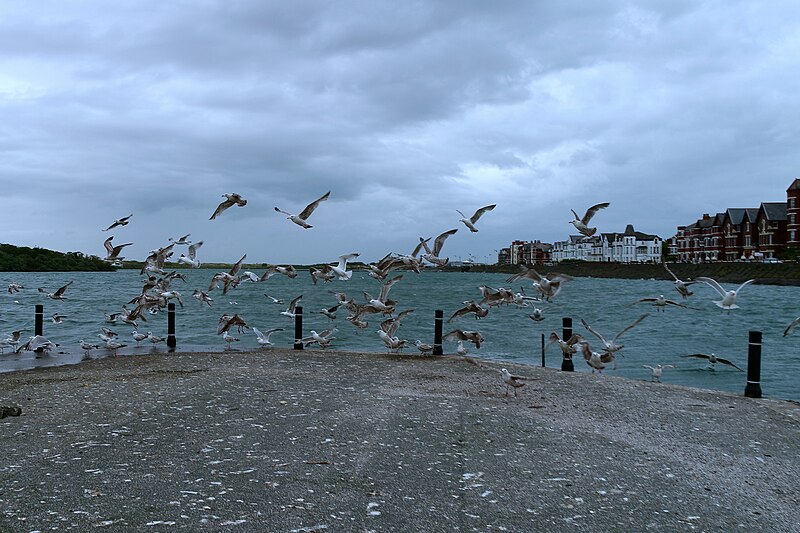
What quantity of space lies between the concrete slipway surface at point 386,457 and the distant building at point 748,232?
358ft

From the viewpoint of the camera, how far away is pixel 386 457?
8.15m

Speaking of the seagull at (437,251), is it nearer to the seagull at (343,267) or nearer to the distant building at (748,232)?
the seagull at (343,267)

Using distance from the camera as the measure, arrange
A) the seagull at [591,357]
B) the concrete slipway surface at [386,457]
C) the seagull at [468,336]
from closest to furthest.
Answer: the concrete slipway surface at [386,457] → the seagull at [591,357] → the seagull at [468,336]

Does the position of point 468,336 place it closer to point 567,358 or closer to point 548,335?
point 567,358

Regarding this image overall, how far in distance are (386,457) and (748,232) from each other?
434 feet

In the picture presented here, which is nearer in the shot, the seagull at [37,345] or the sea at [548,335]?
the seagull at [37,345]

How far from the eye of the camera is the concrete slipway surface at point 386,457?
6320 mm

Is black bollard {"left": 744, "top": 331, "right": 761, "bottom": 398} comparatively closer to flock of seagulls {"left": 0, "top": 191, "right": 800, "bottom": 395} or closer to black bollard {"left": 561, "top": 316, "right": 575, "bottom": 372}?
flock of seagulls {"left": 0, "top": 191, "right": 800, "bottom": 395}

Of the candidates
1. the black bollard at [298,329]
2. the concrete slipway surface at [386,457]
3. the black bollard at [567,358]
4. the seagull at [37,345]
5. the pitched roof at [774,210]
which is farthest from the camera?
the pitched roof at [774,210]

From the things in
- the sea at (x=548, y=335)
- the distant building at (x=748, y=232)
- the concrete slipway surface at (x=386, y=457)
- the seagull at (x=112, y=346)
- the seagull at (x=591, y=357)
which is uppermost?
the distant building at (x=748, y=232)

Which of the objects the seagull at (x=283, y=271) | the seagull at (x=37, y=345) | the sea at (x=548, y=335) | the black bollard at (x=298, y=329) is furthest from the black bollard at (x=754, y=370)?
the seagull at (x=37, y=345)

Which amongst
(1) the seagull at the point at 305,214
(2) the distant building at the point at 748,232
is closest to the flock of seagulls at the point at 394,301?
(1) the seagull at the point at 305,214

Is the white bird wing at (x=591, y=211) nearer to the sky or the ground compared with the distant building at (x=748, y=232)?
nearer to the ground

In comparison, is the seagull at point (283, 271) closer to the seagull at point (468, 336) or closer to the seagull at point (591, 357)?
the seagull at point (468, 336)
